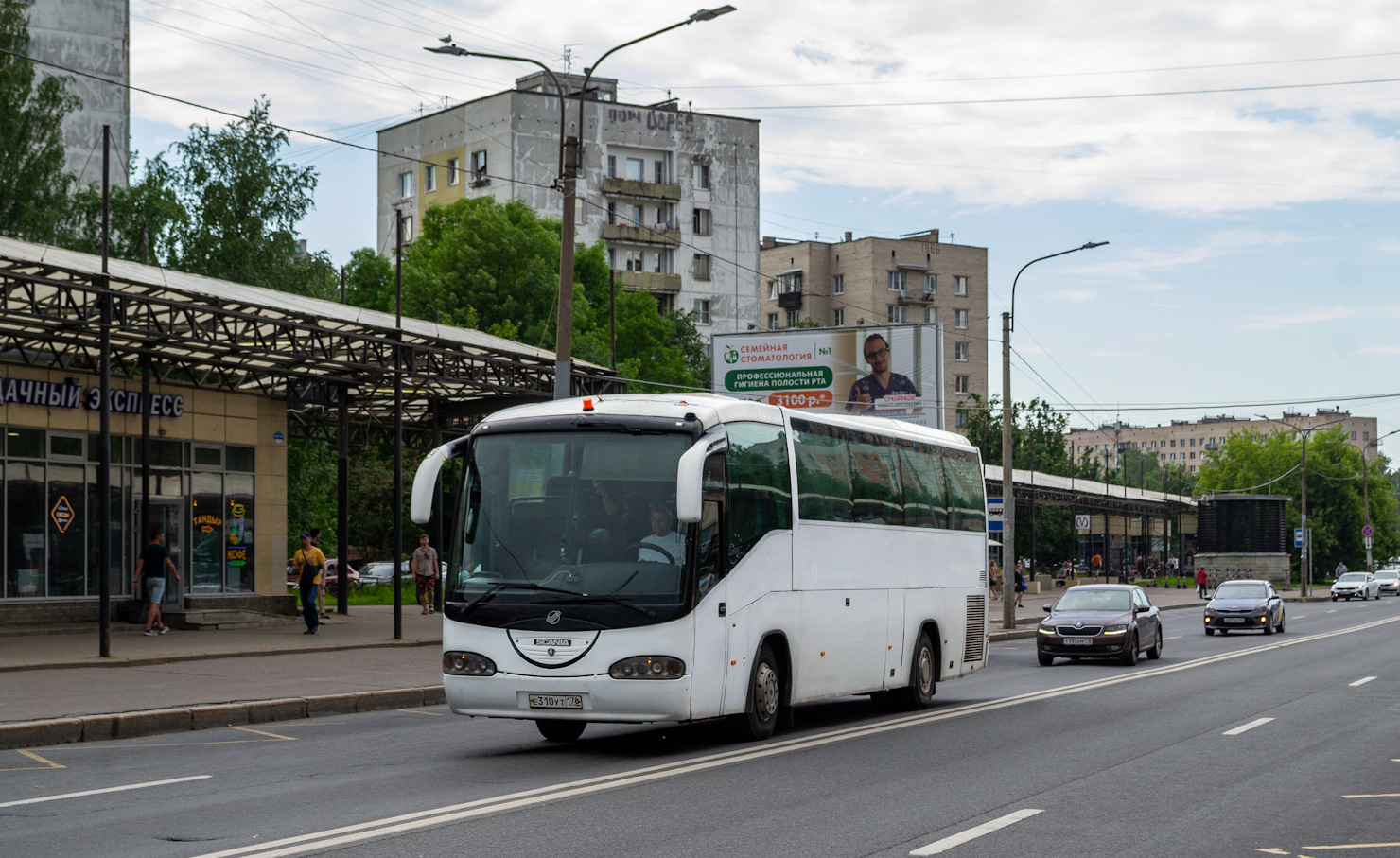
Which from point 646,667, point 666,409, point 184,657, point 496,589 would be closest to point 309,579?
point 184,657

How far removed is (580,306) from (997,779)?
48.1 m

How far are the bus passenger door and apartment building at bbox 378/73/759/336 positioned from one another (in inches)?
2381

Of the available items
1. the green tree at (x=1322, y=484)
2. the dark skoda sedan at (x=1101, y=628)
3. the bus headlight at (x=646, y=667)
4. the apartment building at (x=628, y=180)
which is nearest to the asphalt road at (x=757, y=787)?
the bus headlight at (x=646, y=667)

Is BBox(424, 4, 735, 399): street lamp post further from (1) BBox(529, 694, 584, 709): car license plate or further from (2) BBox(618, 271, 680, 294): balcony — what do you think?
(2) BBox(618, 271, 680, 294): balcony

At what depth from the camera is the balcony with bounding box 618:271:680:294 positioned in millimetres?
75938

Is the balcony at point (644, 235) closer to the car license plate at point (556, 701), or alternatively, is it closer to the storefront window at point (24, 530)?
the storefront window at point (24, 530)

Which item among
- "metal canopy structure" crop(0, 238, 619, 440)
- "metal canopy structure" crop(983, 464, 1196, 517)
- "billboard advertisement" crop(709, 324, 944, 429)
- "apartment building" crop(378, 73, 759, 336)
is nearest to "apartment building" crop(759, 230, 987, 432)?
"metal canopy structure" crop(983, 464, 1196, 517)

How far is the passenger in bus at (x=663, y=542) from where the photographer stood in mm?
11750

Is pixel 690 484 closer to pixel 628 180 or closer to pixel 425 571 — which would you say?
pixel 425 571

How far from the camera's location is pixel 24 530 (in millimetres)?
26422

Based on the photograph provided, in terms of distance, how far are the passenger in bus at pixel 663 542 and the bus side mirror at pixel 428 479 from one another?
1733mm

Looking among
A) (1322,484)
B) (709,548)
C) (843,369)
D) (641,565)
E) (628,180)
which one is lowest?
(641,565)

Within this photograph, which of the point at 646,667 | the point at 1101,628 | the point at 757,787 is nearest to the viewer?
the point at 757,787

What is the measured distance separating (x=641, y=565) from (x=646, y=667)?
808mm
